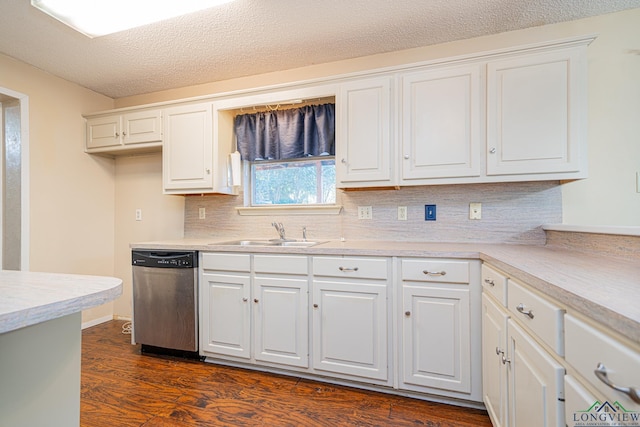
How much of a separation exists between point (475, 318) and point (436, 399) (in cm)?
57

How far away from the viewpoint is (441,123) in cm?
199

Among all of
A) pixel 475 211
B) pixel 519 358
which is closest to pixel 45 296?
pixel 519 358

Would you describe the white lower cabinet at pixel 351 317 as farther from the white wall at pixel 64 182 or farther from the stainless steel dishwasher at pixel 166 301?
the white wall at pixel 64 182

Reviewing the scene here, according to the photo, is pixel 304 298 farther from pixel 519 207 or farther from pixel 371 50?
pixel 371 50

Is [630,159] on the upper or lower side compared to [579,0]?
lower

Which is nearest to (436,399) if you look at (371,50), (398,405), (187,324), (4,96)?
(398,405)

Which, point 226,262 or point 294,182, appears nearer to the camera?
point 226,262

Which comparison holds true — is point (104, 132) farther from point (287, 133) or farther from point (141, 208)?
point (287, 133)

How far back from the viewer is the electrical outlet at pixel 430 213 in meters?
2.30

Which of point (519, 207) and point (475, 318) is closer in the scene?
point (475, 318)

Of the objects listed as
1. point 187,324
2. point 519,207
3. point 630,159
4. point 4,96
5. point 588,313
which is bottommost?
point 187,324

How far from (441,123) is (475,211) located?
2.40 ft

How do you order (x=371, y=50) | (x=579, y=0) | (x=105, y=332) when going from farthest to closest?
(x=105, y=332) < (x=371, y=50) < (x=579, y=0)

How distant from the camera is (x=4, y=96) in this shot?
2.46 metres
